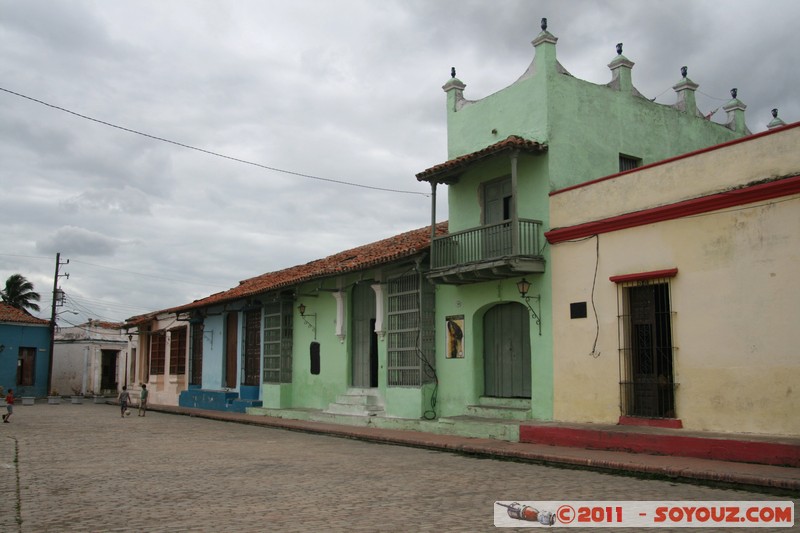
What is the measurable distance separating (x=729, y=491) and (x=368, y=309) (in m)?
12.1

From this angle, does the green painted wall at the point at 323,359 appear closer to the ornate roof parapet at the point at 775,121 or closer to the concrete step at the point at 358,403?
the concrete step at the point at 358,403

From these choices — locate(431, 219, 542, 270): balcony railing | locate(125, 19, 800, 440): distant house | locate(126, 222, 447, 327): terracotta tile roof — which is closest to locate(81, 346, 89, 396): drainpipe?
locate(126, 222, 447, 327): terracotta tile roof

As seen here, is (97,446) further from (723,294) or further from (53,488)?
(723,294)

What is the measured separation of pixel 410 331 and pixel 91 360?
3169cm

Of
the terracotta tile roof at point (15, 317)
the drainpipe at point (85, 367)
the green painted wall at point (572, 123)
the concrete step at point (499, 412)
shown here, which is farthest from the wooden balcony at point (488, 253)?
the drainpipe at point (85, 367)

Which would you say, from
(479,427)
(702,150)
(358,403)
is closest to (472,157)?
(702,150)

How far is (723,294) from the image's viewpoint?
10828 millimetres

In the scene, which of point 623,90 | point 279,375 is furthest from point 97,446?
point 623,90

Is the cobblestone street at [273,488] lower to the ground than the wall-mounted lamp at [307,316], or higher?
lower

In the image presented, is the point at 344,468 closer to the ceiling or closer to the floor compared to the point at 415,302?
closer to the floor

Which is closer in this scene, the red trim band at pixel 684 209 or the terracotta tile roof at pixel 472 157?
the red trim band at pixel 684 209

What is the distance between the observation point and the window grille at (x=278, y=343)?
71.9 feet

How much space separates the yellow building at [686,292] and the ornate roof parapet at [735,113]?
6203 millimetres

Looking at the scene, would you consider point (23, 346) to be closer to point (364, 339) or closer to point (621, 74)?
point (364, 339)
